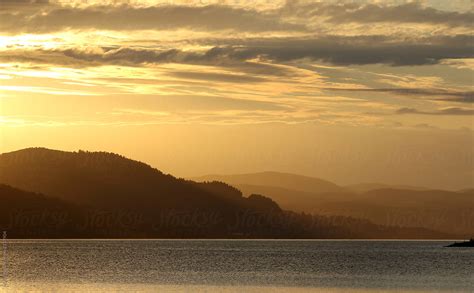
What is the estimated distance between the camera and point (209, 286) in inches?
4673

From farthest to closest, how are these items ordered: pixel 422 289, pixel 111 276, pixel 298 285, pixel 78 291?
pixel 111 276 → pixel 298 285 → pixel 422 289 → pixel 78 291

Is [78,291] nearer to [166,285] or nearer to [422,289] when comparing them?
[166,285]

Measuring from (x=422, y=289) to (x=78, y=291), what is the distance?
4183 centimetres

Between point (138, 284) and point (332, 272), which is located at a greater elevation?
point (138, 284)

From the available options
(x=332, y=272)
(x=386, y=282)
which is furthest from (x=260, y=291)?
(x=332, y=272)

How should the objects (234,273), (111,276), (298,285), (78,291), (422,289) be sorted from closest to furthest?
(78,291), (422,289), (298,285), (111,276), (234,273)

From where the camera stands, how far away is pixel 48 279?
13338 centimetres

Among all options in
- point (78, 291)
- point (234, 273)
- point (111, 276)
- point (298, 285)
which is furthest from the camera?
point (234, 273)

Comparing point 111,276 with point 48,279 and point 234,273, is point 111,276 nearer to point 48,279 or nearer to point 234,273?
point 48,279

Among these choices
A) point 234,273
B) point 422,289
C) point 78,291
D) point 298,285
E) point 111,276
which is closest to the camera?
point 78,291

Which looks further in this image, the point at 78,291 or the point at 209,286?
the point at 209,286

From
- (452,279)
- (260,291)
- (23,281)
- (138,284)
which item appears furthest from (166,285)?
(452,279)

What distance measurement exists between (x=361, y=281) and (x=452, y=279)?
15.0m

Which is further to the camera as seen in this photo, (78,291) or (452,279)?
(452,279)
